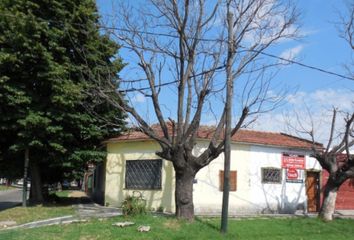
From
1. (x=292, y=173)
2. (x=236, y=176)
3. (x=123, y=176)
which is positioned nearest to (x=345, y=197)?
(x=292, y=173)

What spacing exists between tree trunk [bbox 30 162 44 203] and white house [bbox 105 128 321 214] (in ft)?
11.0

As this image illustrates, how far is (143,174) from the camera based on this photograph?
23438mm

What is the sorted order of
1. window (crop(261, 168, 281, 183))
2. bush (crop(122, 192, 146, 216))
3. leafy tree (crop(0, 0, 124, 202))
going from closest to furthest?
bush (crop(122, 192, 146, 216)), leafy tree (crop(0, 0, 124, 202)), window (crop(261, 168, 281, 183))

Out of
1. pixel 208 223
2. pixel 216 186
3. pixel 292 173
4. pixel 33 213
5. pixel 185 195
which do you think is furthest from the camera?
pixel 292 173

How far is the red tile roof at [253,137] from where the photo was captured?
23422 millimetres

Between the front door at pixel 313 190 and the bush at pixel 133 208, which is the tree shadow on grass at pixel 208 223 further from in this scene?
the front door at pixel 313 190

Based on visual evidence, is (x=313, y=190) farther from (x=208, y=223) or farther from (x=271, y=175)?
(x=208, y=223)

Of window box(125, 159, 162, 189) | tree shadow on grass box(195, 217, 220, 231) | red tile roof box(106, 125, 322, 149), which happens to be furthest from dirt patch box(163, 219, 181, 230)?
window box(125, 159, 162, 189)

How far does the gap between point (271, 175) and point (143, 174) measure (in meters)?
6.18

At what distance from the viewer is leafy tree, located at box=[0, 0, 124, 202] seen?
2139cm

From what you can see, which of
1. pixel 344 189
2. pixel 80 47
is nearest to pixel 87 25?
pixel 80 47

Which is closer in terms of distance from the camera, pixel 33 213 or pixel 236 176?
pixel 33 213

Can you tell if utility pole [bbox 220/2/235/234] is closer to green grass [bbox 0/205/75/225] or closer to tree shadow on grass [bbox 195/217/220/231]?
tree shadow on grass [bbox 195/217/220/231]

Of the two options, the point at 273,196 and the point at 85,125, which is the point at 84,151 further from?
the point at 273,196
